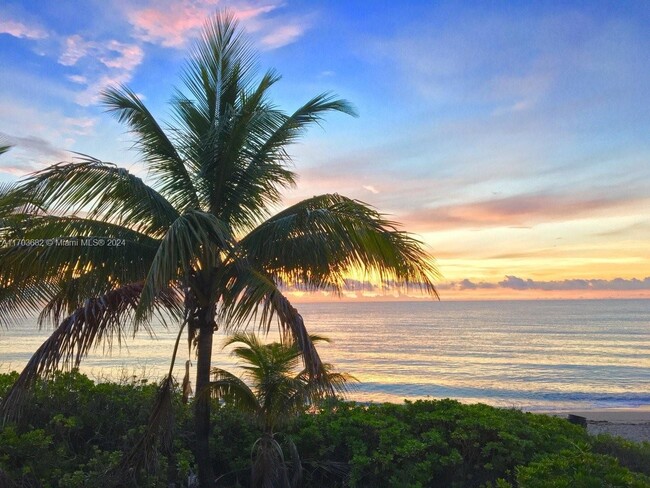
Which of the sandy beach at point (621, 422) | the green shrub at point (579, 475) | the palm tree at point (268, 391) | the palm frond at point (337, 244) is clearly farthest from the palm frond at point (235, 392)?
the sandy beach at point (621, 422)

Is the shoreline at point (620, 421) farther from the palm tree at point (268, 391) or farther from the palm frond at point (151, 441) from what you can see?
the palm frond at point (151, 441)

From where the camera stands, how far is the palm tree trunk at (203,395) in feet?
22.4

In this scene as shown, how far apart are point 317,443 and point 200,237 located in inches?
180

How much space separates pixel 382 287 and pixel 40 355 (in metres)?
3.95

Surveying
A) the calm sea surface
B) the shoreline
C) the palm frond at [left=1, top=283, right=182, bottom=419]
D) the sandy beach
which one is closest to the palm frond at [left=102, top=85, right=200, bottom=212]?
the palm frond at [left=1, top=283, right=182, bottom=419]

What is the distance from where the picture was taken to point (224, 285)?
674 cm

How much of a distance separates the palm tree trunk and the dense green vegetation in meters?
0.34

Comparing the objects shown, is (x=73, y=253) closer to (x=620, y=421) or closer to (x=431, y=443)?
(x=431, y=443)

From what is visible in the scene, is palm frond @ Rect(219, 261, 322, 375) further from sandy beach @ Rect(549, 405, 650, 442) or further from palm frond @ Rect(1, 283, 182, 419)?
sandy beach @ Rect(549, 405, 650, 442)

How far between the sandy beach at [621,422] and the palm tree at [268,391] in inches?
403

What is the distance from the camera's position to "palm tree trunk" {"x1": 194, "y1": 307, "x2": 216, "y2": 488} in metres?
6.82

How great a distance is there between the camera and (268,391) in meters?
7.31

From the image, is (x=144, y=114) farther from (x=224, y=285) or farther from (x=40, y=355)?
(x=40, y=355)

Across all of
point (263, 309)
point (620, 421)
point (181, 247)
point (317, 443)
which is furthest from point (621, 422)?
point (181, 247)
